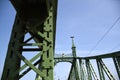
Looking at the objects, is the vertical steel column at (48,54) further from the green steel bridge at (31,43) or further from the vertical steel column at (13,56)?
the vertical steel column at (13,56)

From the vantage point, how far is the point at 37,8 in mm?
4953

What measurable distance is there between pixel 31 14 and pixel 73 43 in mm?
28744

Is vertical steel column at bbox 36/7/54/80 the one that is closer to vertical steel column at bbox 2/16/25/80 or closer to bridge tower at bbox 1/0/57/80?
bridge tower at bbox 1/0/57/80

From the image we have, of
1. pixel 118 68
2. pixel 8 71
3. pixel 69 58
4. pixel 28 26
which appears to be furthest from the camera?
pixel 69 58

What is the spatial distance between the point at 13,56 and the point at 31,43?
66 centimetres

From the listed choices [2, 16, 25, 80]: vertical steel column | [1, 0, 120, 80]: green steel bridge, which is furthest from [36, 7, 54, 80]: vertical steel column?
[2, 16, 25, 80]: vertical steel column

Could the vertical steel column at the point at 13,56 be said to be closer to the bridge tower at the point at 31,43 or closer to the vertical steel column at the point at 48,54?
the bridge tower at the point at 31,43

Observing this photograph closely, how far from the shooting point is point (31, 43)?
4.34m

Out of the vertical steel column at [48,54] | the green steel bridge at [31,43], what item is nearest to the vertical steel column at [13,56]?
the green steel bridge at [31,43]

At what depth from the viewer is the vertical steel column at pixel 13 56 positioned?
12.8ft

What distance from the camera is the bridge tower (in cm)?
391

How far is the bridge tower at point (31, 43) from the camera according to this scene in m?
3.91

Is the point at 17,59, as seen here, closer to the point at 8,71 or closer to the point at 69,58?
the point at 8,71

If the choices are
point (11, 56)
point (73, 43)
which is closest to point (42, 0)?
point (11, 56)
